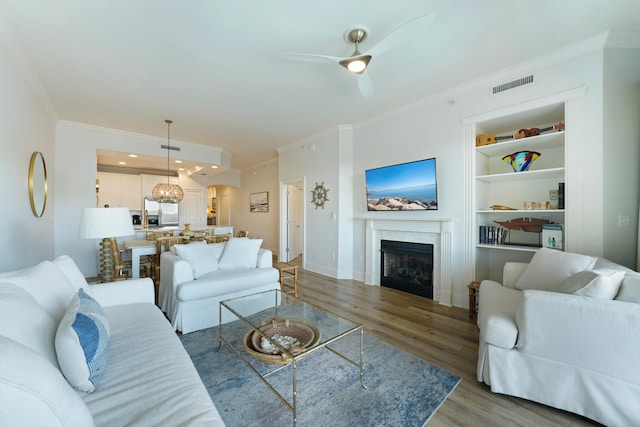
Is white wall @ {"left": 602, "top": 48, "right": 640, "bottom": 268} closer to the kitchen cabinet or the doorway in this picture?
the doorway

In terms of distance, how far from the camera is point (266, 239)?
7.50 metres

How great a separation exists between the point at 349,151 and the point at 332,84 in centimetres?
163

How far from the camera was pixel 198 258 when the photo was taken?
9.68ft

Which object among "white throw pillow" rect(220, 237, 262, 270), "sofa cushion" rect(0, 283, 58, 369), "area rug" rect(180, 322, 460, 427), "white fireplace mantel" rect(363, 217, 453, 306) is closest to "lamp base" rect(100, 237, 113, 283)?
"white throw pillow" rect(220, 237, 262, 270)

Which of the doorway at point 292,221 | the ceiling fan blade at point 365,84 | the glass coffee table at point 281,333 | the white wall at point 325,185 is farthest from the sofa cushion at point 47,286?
the doorway at point 292,221

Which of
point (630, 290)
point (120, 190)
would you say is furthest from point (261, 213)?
point (630, 290)

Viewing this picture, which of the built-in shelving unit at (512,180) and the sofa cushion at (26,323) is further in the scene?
the built-in shelving unit at (512,180)

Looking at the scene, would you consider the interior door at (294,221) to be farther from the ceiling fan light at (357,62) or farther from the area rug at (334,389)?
the area rug at (334,389)

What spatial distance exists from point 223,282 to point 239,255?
1.73 feet

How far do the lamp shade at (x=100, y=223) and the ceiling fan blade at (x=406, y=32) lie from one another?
266 cm

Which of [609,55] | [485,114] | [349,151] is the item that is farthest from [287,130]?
[609,55]

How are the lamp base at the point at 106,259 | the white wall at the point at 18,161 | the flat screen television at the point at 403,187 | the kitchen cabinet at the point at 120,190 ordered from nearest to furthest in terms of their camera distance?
the white wall at the point at 18,161 → the lamp base at the point at 106,259 → the flat screen television at the point at 403,187 → the kitchen cabinet at the point at 120,190

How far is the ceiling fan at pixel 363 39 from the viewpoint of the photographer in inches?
72.5

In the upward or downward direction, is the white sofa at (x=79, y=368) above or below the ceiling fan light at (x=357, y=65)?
below
